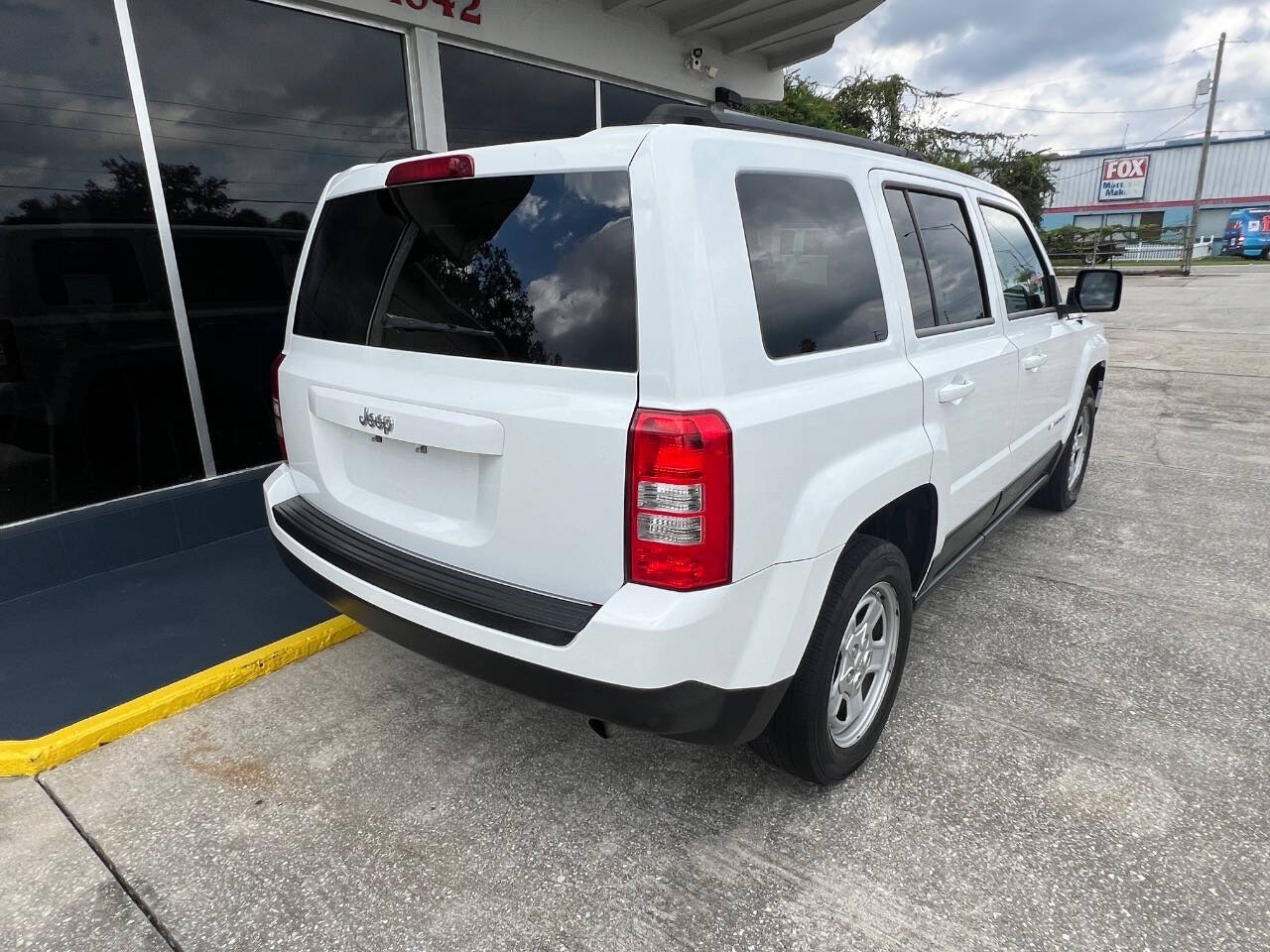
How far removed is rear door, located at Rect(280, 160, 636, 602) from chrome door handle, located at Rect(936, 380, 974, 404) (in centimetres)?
135

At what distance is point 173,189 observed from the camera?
4.21 m

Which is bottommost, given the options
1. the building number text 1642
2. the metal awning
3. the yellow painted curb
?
the yellow painted curb

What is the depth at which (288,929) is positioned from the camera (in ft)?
6.55

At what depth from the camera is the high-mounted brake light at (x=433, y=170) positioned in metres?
2.08

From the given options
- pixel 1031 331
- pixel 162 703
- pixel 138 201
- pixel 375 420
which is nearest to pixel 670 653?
pixel 375 420

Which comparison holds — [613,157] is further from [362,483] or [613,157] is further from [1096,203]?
[1096,203]

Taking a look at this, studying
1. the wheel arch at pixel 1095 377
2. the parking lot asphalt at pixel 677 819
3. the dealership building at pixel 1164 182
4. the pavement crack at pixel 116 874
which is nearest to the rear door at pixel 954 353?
the parking lot asphalt at pixel 677 819

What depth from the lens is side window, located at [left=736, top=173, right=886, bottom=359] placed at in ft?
6.44

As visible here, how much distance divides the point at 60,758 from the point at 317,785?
3.12 ft

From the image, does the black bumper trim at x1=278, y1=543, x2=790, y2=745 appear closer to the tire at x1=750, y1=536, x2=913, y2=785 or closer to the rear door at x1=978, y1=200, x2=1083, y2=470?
the tire at x1=750, y1=536, x2=913, y2=785

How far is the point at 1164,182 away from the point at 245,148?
65.9m

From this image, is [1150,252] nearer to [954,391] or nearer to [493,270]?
[954,391]

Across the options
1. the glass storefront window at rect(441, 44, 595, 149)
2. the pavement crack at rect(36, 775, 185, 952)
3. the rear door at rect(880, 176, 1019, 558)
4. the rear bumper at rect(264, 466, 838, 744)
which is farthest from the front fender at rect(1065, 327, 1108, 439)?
the pavement crack at rect(36, 775, 185, 952)

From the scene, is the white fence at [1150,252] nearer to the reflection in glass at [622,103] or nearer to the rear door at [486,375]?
the reflection in glass at [622,103]
